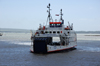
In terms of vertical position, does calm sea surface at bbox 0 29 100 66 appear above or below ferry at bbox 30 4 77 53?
below

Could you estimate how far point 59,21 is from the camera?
46281mm

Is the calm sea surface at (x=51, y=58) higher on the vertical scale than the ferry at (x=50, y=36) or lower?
lower

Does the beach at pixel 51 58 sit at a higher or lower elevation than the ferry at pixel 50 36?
lower

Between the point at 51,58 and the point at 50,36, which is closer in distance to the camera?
the point at 51,58

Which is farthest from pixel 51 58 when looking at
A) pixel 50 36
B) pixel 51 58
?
pixel 50 36

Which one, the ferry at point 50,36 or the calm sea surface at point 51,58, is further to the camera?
the ferry at point 50,36

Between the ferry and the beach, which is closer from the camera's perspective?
the beach

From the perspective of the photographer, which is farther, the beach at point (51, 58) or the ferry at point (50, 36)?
the ferry at point (50, 36)

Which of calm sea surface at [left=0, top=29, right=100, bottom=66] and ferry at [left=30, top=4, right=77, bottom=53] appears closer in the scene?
calm sea surface at [left=0, top=29, right=100, bottom=66]

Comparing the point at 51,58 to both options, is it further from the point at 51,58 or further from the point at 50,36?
the point at 50,36

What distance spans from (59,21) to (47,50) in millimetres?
10393

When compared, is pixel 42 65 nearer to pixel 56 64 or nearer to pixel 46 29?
pixel 56 64

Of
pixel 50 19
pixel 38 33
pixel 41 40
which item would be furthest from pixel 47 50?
pixel 50 19

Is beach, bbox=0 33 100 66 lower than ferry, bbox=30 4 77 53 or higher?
lower
